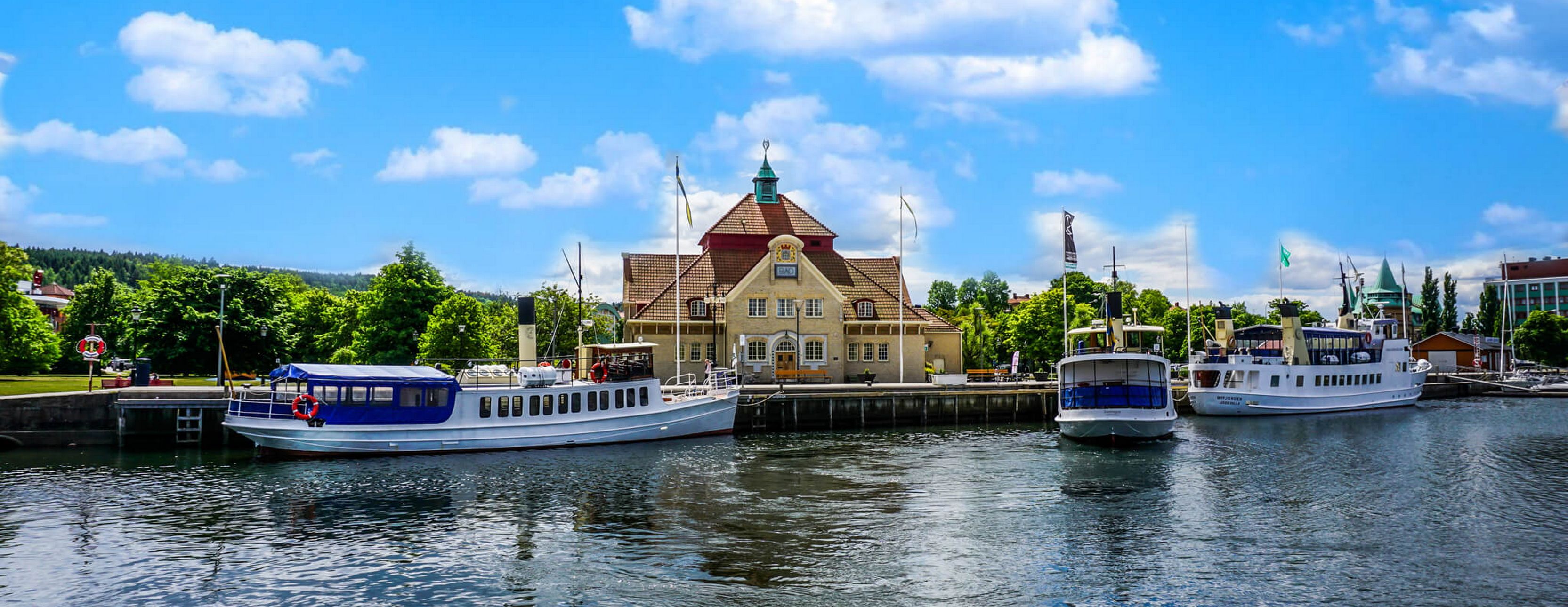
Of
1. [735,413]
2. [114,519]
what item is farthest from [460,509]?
[735,413]

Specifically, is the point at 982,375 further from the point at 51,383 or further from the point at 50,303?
the point at 50,303

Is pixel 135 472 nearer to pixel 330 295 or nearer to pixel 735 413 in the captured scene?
pixel 735 413

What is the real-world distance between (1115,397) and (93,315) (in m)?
99.5

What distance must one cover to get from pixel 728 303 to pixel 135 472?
35.9 meters

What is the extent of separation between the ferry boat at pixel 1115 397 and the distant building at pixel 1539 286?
499 feet

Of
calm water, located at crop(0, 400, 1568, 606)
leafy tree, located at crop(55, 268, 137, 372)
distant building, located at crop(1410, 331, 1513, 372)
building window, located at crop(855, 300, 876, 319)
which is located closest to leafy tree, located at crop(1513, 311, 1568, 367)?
distant building, located at crop(1410, 331, 1513, 372)

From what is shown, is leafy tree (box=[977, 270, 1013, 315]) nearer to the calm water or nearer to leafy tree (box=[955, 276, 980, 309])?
leafy tree (box=[955, 276, 980, 309])

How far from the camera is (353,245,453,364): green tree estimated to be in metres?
72.4

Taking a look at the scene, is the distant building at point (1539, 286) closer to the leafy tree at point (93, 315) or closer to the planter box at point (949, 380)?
the planter box at point (949, 380)

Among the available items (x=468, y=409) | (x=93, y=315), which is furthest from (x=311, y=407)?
(x=93, y=315)

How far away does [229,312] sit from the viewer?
2640 inches

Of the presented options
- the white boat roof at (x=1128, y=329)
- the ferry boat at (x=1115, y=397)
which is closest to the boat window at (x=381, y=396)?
the ferry boat at (x=1115, y=397)

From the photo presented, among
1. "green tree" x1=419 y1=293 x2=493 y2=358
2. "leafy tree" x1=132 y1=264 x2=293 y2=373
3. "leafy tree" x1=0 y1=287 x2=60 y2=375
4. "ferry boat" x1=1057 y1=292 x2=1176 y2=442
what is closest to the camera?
"ferry boat" x1=1057 y1=292 x2=1176 y2=442

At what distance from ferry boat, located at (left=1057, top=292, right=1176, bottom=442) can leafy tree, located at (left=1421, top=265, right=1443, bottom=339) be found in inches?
4046
